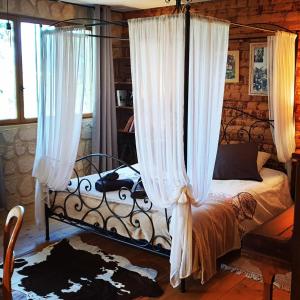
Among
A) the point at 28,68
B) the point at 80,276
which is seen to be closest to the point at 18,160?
the point at 28,68

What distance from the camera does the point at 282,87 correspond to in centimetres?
408

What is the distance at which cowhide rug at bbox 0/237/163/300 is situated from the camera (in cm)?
293

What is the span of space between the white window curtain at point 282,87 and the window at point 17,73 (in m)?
1.98

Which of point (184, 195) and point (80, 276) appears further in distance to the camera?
point (80, 276)

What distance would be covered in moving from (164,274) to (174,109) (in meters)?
1.34

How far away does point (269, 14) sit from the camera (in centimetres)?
448

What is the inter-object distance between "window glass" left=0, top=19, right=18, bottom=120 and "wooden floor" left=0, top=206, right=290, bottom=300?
4.21ft

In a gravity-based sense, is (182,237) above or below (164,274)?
above

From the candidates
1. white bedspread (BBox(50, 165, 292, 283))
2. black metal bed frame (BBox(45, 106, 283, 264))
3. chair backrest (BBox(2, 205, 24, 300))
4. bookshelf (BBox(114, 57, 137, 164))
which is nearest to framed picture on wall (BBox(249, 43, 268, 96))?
black metal bed frame (BBox(45, 106, 283, 264))

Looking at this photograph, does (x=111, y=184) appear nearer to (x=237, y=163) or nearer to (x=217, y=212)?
(x=217, y=212)

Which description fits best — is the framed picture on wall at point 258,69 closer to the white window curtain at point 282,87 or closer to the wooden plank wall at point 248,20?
the wooden plank wall at point 248,20

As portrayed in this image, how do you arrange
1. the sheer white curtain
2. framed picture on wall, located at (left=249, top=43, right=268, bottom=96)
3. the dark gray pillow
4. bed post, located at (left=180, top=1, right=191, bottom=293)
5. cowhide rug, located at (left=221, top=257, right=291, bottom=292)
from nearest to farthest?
1. bed post, located at (left=180, top=1, right=191, bottom=293)
2. the sheer white curtain
3. cowhide rug, located at (left=221, top=257, right=291, bottom=292)
4. the dark gray pillow
5. framed picture on wall, located at (left=249, top=43, right=268, bottom=96)

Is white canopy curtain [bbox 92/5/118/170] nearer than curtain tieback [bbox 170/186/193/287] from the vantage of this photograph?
No

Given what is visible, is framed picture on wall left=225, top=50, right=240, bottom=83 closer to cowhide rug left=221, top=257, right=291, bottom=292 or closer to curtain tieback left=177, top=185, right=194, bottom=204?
cowhide rug left=221, top=257, right=291, bottom=292
